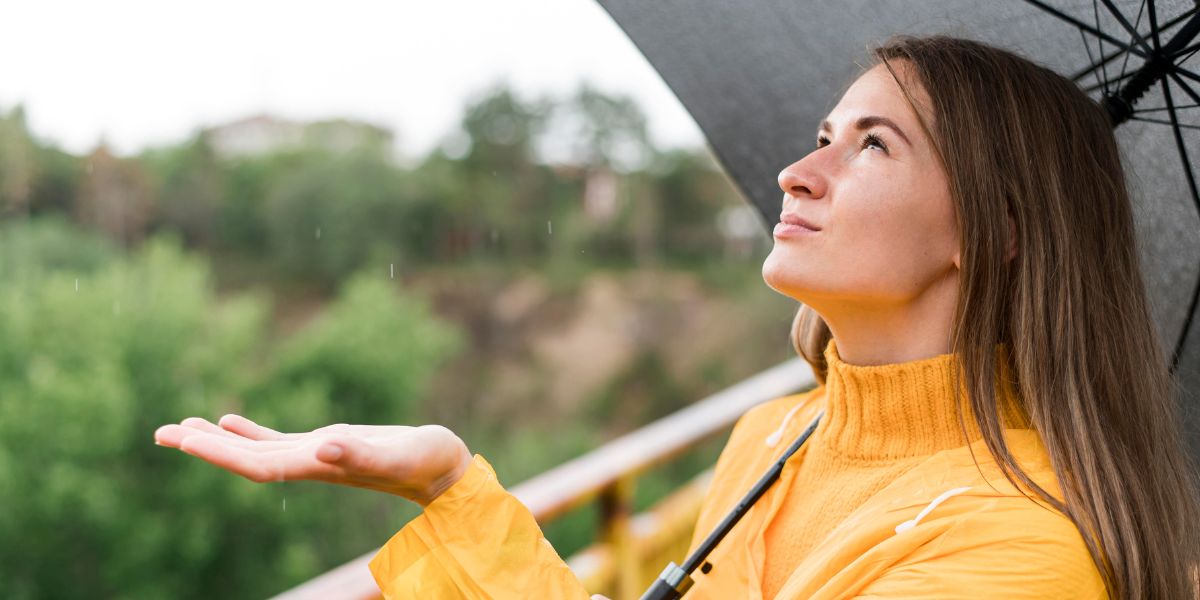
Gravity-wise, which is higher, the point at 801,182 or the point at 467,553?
the point at 801,182

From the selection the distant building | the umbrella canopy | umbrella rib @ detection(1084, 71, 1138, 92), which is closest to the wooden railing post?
the umbrella canopy

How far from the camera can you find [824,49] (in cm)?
137

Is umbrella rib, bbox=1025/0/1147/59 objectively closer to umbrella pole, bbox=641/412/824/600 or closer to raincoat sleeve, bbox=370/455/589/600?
umbrella pole, bbox=641/412/824/600

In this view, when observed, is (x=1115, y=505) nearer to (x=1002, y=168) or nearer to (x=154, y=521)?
(x=1002, y=168)

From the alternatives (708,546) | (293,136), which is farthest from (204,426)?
(293,136)

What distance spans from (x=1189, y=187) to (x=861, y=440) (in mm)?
472

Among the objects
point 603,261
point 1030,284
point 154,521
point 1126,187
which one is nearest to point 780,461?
point 1030,284

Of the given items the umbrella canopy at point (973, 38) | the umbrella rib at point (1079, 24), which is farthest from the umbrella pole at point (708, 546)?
the umbrella rib at point (1079, 24)

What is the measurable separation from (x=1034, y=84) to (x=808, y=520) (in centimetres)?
52

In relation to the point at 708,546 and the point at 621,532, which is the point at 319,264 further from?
the point at 708,546

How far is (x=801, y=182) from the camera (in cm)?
116

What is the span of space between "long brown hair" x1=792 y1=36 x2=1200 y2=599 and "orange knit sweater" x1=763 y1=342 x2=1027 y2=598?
40mm

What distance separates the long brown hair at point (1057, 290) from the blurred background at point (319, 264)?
63.0 ft

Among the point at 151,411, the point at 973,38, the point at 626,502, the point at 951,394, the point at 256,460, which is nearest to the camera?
the point at 256,460
